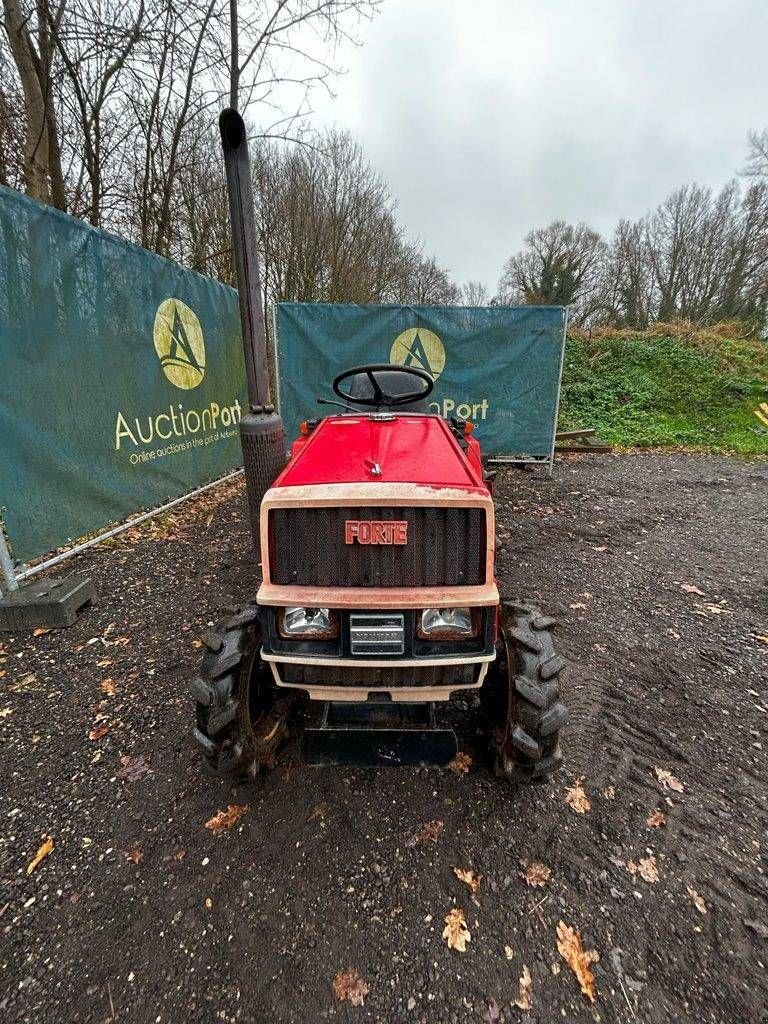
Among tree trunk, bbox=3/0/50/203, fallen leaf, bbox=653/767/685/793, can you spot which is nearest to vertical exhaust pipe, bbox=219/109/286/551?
fallen leaf, bbox=653/767/685/793

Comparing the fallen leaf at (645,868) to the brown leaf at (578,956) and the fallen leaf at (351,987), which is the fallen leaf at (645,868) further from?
the fallen leaf at (351,987)

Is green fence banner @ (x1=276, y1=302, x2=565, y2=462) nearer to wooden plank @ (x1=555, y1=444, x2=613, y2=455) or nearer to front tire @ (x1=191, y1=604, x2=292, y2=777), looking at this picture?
wooden plank @ (x1=555, y1=444, x2=613, y2=455)

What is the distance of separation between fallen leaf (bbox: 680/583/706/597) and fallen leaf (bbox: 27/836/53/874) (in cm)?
414

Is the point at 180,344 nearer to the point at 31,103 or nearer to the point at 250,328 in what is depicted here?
the point at 250,328

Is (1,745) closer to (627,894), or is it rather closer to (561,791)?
(561,791)

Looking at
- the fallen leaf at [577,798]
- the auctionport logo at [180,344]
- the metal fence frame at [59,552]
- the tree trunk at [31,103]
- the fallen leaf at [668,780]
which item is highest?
the tree trunk at [31,103]

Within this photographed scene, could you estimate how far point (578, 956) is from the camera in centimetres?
133

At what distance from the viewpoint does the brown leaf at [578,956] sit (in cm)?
127

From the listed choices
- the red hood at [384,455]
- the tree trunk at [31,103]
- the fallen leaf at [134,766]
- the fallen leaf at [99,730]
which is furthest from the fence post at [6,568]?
the tree trunk at [31,103]

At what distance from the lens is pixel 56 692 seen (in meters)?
2.41

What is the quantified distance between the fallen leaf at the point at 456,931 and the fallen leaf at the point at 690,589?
3.07 m

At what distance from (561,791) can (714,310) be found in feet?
72.7

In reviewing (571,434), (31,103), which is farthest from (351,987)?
(571,434)

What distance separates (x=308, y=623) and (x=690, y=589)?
3380mm
